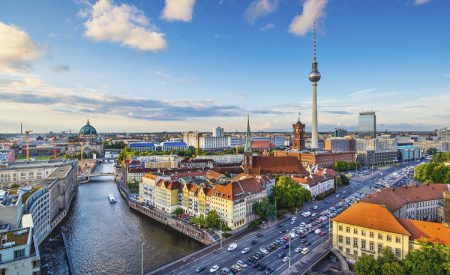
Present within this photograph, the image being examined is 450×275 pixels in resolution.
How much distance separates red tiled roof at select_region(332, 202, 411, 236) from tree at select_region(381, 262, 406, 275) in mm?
5054

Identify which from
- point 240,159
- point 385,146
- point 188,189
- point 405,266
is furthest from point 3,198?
point 385,146

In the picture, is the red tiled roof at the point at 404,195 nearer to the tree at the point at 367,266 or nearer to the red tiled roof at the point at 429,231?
the red tiled roof at the point at 429,231

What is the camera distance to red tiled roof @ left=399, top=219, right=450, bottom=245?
32250 millimetres

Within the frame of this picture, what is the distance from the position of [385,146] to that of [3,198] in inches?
7822

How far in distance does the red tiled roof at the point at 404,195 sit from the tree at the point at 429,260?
1130 cm

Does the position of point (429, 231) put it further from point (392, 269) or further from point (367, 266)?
point (367, 266)

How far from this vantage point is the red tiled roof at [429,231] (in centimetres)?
3225

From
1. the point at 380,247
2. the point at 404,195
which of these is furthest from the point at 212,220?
the point at 404,195

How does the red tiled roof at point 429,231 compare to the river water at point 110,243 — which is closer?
the red tiled roof at point 429,231

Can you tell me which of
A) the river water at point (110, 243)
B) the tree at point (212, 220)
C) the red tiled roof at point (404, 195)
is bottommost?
the river water at point (110, 243)

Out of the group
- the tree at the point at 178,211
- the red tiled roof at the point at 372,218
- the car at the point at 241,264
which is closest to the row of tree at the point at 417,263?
the red tiled roof at the point at 372,218

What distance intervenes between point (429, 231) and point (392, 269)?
311 inches

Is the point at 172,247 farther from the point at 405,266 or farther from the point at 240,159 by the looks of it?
the point at 240,159

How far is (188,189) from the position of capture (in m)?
60.8
